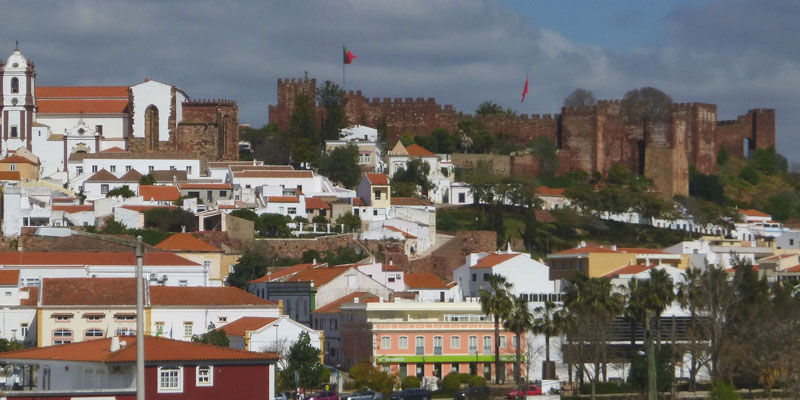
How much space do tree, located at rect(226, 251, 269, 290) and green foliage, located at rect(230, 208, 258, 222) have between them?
5510 mm

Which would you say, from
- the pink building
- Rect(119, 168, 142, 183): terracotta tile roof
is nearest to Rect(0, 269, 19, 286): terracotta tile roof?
the pink building

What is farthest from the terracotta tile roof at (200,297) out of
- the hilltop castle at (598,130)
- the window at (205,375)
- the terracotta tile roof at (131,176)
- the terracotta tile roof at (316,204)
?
the hilltop castle at (598,130)

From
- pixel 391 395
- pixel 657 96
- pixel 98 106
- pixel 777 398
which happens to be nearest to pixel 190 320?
pixel 391 395

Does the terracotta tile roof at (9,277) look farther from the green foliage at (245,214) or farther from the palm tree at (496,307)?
the palm tree at (496,307)

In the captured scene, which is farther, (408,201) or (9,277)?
(408,201)

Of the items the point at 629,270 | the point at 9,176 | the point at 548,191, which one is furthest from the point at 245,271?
the point at 548,191

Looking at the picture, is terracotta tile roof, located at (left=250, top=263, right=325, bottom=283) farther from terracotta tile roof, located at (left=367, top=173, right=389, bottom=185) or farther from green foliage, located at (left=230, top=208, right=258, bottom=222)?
terracotta tile roof, located at (left=367, top=173, right=389, bottom=185)

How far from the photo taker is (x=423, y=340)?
6362cm

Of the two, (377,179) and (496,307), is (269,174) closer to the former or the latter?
(377,179)

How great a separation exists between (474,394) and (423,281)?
21.6 m

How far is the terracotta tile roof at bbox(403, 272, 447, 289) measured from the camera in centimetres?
7331

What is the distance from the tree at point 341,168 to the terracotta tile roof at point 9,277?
33546 millimetres

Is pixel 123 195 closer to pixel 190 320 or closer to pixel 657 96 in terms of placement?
pixel 190 320

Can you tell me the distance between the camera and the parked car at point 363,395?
165 feet
